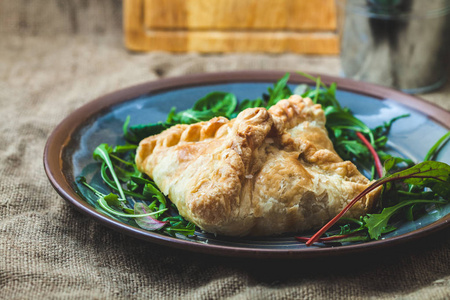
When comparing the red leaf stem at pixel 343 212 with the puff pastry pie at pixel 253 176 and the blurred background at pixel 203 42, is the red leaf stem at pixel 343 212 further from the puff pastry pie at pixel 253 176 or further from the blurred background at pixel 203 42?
the blurred background at pixel 203 42

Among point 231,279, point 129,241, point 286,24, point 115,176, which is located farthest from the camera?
point 286,24

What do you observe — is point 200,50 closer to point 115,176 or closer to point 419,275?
point 115,176

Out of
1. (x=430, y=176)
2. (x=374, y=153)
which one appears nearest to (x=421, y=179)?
(x=430, y=176)

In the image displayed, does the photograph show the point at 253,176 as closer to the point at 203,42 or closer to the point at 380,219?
the point at 380,219

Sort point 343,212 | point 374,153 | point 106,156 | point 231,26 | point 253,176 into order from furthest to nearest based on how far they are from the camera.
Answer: point 231,26 → point 374,153 → point 106,156 → point 253,176 → point 343,212

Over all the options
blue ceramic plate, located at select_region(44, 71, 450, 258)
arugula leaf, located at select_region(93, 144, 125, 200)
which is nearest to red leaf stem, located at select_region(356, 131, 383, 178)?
blue ceramic plate, located at select_region(44, 71, 450, 258)

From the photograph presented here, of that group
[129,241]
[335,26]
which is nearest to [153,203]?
[129,241]
